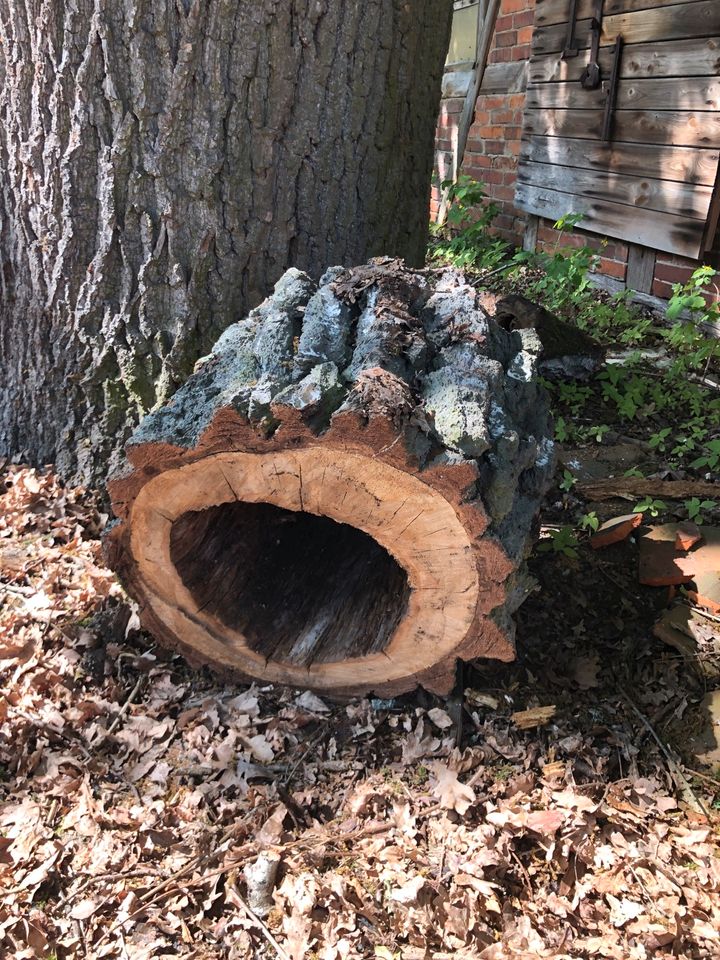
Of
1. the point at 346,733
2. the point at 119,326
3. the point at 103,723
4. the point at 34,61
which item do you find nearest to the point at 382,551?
the point at 346,733

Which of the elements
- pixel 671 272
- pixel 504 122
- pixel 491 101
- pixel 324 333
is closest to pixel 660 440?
pixel 671 272

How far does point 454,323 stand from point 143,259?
3.66 feet

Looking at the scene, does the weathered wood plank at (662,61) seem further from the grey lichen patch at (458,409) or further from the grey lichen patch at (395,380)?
the grey lichen patch at (458,409)

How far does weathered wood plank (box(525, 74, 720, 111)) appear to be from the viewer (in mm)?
3990

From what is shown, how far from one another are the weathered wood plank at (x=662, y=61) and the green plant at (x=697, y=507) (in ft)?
8.54

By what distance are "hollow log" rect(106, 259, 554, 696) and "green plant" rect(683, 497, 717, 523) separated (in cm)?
94

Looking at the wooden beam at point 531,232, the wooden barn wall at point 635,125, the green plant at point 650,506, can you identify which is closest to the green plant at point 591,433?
the green plant at point 650,506

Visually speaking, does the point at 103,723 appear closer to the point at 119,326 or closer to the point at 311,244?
the point at 119,326

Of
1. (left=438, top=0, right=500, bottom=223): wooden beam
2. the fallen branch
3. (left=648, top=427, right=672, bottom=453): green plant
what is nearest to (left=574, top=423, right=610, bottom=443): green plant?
(left=648, top=427, right=672, bottom=453): green plant

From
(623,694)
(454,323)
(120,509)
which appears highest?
(454,323)

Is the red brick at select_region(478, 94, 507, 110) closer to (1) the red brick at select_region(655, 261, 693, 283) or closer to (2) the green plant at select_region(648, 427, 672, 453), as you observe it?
(1) the red brick at select_region(655, 261, 693, 283)

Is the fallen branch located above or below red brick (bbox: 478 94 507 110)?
below

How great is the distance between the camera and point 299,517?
252cm

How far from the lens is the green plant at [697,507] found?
2.70 metres
